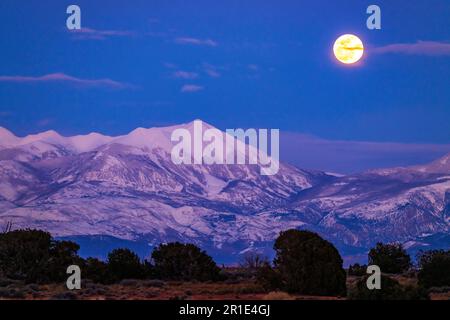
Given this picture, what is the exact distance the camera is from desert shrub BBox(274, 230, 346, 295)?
3503 centimetres

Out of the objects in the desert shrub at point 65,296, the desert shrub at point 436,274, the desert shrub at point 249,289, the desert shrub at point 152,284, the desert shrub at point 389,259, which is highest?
the desert shrub at point 389,259

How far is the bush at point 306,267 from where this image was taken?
35062 millimetres

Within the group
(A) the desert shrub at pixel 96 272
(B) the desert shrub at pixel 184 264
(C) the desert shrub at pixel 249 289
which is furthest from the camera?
(B) the desert shrub at pixel 184 264

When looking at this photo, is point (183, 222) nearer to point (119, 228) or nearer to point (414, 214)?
point (119, 228)

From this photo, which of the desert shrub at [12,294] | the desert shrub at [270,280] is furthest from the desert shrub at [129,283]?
the desert shrub at [12,294]

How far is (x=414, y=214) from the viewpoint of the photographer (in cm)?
11231

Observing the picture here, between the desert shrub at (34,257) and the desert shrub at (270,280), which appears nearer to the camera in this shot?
the desert shrub at (270,280)

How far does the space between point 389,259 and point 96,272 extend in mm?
17750

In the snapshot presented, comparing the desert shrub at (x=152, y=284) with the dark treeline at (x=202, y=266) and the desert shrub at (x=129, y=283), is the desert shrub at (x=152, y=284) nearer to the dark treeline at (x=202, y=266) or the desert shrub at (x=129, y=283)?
the desert shrub at (x=129, y=283)

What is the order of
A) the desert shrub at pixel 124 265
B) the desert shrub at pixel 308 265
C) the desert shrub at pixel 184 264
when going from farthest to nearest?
the desert shrub at pixel 184 264, the desert shrub at pixel 124 265, the desert shrub at pixel 308 265

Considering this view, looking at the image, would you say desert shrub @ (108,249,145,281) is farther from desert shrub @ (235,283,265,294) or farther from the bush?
desert shrub @ (235,283,265,294)
